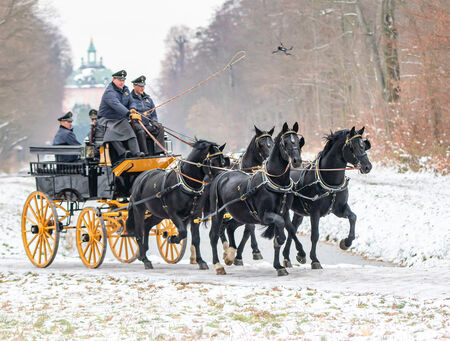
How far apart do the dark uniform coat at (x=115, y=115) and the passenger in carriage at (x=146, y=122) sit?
29cm

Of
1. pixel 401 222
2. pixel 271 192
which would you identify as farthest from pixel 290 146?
pixel 401 222

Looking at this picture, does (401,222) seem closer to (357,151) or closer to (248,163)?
(357,151)

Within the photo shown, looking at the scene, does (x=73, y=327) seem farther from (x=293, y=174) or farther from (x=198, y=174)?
(x=293, y=174)

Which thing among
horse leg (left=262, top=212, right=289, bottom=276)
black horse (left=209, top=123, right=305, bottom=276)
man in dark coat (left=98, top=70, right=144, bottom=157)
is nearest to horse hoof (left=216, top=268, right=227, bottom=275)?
black horse (left=209, top=123, right=305, bottom=276)

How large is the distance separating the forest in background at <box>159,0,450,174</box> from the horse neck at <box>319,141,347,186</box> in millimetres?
11996

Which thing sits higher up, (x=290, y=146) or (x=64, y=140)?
(x=64, y=140)

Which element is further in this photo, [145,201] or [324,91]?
[324,91]

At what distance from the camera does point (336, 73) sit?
41188 millimetres

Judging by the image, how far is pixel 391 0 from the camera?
28.4 m

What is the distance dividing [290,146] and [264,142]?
45.4 inches

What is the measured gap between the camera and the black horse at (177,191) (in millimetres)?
12539

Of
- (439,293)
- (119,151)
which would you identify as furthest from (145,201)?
(439,293)

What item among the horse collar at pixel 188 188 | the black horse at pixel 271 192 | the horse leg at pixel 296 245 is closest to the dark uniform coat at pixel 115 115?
the horse collar at pixel 188 188

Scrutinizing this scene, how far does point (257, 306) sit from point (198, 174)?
12.5 ft
